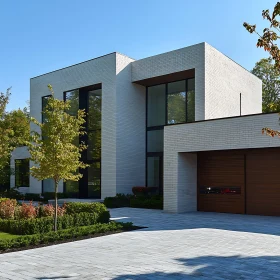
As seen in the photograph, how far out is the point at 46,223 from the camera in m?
10.9

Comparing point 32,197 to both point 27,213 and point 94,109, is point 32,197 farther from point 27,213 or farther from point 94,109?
point 27,213

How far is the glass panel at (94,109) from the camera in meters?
22.8

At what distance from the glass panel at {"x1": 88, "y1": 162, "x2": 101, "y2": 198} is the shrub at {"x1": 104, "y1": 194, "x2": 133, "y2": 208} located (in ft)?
9.26

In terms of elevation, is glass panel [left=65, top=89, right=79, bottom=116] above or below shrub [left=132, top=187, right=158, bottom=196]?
above

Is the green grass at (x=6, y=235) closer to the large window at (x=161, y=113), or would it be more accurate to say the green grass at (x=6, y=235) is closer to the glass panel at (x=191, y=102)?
the large window at (x=161, y=113)

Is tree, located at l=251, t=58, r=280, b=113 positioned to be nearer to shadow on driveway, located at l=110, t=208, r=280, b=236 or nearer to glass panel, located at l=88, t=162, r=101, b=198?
glass panel, located at l=88, t=162, r=101, b=198

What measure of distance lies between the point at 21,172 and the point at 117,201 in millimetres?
13195

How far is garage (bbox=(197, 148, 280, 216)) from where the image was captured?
14953mm

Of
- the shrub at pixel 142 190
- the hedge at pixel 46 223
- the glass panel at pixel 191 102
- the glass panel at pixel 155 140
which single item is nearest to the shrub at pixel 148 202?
the shrub at pixel 142 190

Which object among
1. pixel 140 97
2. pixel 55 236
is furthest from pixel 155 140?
pixel 55 236

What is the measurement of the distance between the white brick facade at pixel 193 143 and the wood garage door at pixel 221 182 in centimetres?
44

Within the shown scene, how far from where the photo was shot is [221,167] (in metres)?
16.4

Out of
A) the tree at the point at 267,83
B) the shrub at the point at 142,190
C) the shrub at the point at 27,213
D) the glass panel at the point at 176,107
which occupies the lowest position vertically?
the shrub at the point at 27,213

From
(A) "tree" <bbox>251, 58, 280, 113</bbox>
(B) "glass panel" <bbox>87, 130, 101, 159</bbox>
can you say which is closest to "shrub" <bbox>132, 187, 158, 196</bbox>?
(B) "glass panel" <bbox>87, 130, 101, 159</bbox>
